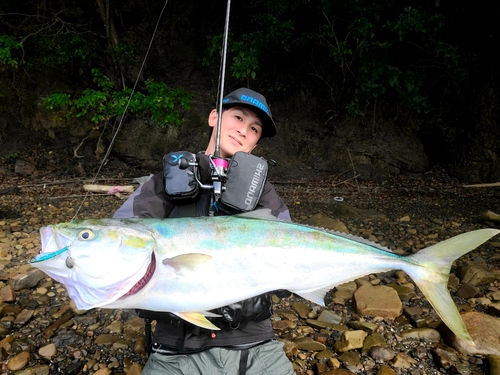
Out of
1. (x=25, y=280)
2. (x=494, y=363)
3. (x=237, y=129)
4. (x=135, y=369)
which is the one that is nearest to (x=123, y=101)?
(x=25, y=280)

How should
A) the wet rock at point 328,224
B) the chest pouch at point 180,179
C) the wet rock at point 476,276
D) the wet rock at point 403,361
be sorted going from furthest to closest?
the wet rock at point 328,224
the wet rock at point 476,276
the wet rock at point 403,361
the chest pouch at point 180,179

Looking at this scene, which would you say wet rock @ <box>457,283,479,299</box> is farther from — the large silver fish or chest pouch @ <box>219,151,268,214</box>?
chest pouch @ <box>219,151,268,214</box>

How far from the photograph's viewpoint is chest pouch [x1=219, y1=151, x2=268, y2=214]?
2.60m

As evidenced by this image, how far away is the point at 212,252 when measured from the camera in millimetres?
2033

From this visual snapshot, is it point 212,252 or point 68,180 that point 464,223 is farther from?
point 68,180

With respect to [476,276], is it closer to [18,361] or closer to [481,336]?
[481,336]

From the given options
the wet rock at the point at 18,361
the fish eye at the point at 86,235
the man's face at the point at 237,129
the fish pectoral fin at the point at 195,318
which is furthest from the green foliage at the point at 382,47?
the wet rock at the point at 18,361

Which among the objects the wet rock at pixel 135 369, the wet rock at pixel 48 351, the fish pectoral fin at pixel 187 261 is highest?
the fish pectoral fin at pixel 187 261

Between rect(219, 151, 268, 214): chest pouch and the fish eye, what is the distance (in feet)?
3.22

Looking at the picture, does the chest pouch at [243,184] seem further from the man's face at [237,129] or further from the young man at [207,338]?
the man's face at [237,129]

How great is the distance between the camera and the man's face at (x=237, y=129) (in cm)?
315

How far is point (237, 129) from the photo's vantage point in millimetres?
3172

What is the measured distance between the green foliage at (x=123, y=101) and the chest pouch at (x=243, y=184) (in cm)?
751

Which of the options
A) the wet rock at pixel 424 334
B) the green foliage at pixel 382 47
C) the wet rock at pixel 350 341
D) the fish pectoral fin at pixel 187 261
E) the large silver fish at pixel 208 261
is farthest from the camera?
the green foliage at pixel 382 47
